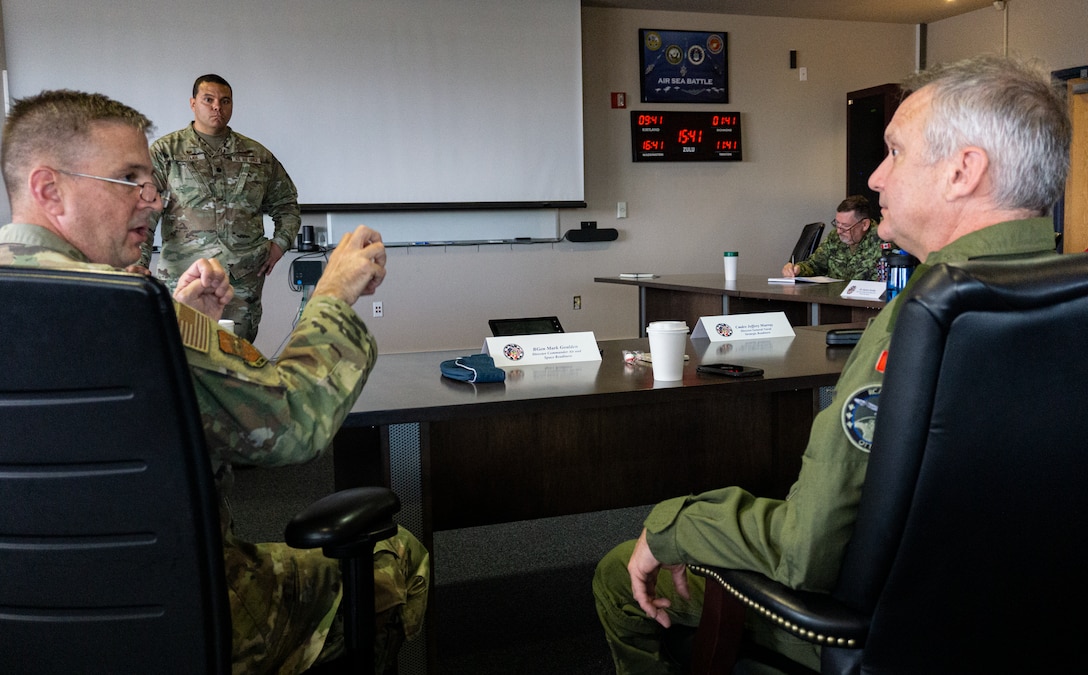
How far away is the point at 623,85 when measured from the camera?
6.84 m

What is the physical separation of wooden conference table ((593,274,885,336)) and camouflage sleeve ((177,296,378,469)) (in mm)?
2772

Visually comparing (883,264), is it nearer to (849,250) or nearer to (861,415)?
(849,250)

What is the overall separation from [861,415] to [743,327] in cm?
152

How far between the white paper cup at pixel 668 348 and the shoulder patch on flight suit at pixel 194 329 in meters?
0.94

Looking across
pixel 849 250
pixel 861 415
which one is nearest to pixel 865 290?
pixel 849 250

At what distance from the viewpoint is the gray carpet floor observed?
2.06 metres

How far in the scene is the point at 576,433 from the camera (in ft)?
6.50

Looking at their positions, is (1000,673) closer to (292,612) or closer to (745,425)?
(292,612)

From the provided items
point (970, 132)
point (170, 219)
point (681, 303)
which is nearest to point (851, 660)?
point (970, 132)

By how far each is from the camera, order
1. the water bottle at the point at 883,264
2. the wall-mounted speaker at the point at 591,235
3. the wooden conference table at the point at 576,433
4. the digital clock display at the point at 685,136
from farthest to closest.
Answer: the digital clock display at the point at 685,136
the wall-mounted speaker at the point at 591,235
the water bottle at the point at 883,264
the wooden conference table at the point at 576,433

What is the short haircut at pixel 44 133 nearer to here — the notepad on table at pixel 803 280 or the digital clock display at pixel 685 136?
the notepad on table at pixel 803 280

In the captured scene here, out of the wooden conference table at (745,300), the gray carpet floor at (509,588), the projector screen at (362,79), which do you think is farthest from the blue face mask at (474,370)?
the projector screen at (362,79)

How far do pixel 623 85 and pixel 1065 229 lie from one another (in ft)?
10.8

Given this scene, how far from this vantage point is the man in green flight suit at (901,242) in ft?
2.96
